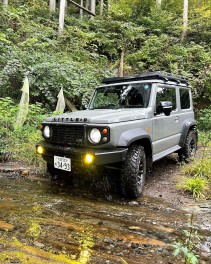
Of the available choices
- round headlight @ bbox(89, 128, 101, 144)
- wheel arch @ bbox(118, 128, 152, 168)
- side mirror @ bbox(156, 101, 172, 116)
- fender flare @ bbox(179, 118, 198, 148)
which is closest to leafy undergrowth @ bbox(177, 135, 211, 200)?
fender flare @ bbox(179, 118, 198, 148)

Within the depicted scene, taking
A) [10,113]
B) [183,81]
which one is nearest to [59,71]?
[10,113]

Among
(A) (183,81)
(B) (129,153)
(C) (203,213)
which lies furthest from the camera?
(A) (183,81)

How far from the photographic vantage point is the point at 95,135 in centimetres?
341

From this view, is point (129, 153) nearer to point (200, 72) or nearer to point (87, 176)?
point (87, 176)

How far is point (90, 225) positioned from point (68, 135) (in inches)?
52.4

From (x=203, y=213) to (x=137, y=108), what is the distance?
186 cm

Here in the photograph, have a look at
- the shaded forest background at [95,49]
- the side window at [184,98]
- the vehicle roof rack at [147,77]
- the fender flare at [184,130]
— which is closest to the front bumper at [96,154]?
the vehicle roof rack at [147,77]

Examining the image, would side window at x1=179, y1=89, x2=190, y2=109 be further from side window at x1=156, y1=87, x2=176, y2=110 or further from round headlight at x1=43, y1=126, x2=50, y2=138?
round headlight at x1=43, y1=126, x2=50, y2=138

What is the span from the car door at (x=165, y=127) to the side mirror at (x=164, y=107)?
58 mm

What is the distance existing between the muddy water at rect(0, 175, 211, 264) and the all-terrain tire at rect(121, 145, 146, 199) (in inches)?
6.0

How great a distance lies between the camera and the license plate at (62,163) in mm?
3553

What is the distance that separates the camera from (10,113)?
670 cm

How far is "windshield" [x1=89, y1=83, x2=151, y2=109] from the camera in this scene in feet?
14.3

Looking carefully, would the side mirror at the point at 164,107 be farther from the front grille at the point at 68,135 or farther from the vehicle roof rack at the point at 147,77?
the front grille at the point at 68,135
